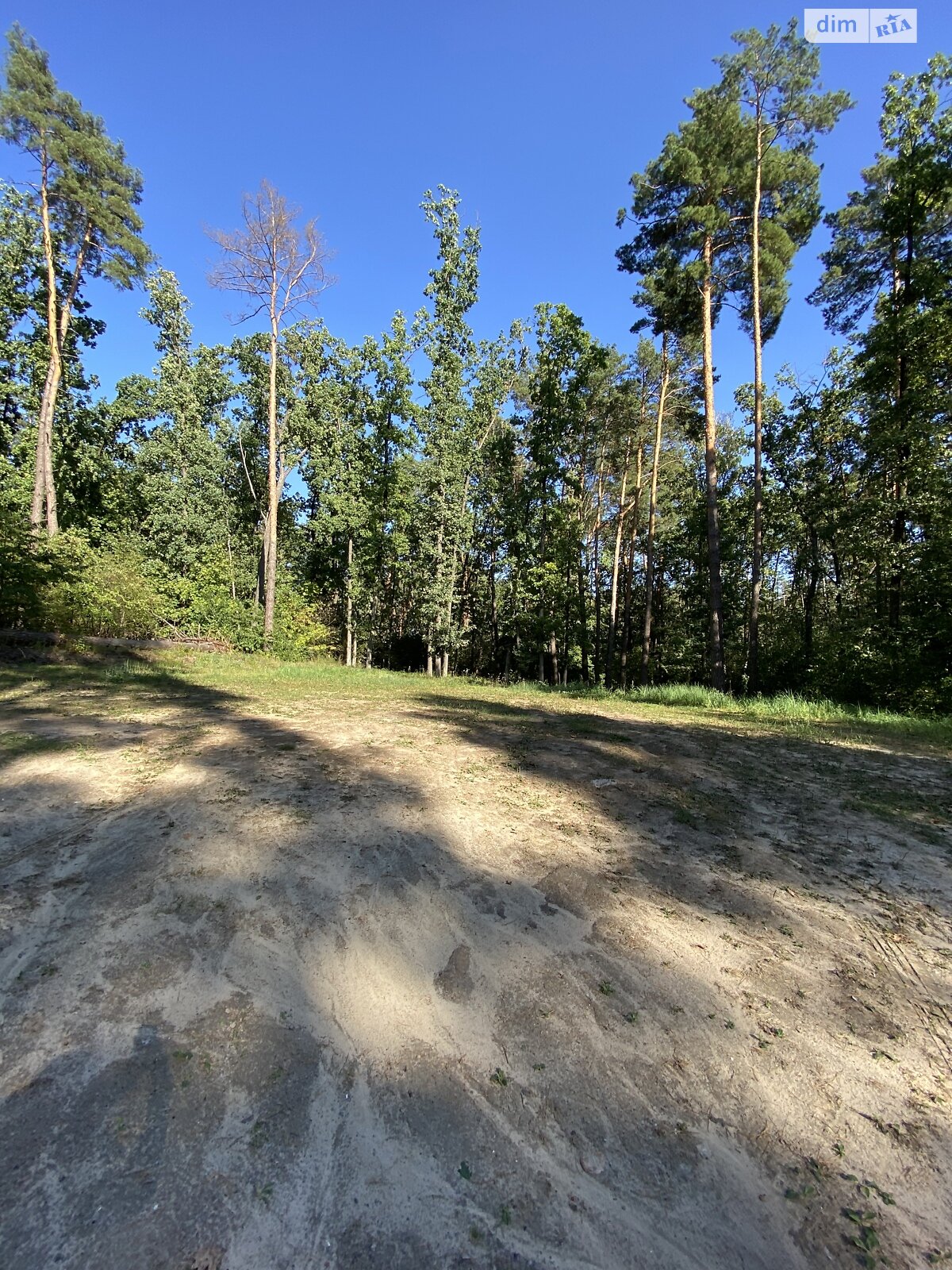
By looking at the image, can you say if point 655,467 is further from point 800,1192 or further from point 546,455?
point 800,1192

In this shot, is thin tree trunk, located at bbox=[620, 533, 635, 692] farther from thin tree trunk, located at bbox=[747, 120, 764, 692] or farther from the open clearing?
the open clearing

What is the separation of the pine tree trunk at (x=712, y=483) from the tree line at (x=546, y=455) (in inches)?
4.5

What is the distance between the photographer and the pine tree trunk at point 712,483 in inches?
524

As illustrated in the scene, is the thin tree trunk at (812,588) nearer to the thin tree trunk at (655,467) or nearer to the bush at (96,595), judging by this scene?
the thin tree trunk at (655,467)

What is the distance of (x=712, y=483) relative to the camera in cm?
1349

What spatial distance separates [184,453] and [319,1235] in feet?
93.7

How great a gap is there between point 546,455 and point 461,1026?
67.3 ft

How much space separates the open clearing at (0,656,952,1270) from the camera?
4.53 feet

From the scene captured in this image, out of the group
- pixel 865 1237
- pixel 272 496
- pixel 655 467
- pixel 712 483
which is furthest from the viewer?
pixel 272 496

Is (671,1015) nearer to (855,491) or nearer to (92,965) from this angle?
(92,965)

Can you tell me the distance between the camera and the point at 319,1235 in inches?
52.3

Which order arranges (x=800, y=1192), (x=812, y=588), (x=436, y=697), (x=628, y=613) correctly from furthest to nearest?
(x=628, y=613)
(x=812, y=588)
(x=436, y=697)
(x=800, y=1192)

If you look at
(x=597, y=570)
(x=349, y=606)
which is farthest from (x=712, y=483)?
(x=349, y=606)

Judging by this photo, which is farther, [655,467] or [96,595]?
[655,467]
